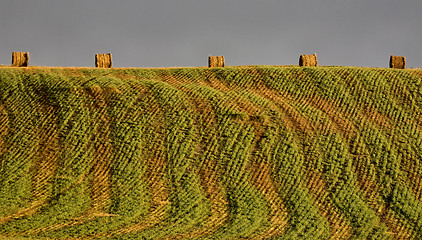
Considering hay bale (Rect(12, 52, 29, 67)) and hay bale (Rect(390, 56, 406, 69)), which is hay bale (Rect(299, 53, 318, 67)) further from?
hay bale (Rect(12, 52, 29, 67))

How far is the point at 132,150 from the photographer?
1168 inches

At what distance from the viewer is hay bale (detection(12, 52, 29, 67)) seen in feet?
123

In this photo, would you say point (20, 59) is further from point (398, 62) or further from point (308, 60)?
point (398, 62)

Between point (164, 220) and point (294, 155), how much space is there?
25.6 feet

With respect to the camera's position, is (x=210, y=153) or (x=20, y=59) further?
(x=20, y=59)

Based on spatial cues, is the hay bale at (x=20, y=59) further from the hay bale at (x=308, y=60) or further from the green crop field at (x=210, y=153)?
the hay bale at (x=308, y=60)

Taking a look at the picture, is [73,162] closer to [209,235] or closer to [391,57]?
[209,235]

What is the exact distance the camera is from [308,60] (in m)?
39.2

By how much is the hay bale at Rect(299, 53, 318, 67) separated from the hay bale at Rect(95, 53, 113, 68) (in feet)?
36.3

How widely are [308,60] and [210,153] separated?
39.6 ft

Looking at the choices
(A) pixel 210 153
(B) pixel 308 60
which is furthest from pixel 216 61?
(A) pixel 210 153

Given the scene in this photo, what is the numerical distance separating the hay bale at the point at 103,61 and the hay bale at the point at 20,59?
12.8 feet

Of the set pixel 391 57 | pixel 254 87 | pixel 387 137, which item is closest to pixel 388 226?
pixel 387 137

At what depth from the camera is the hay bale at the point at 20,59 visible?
37.5 metres
